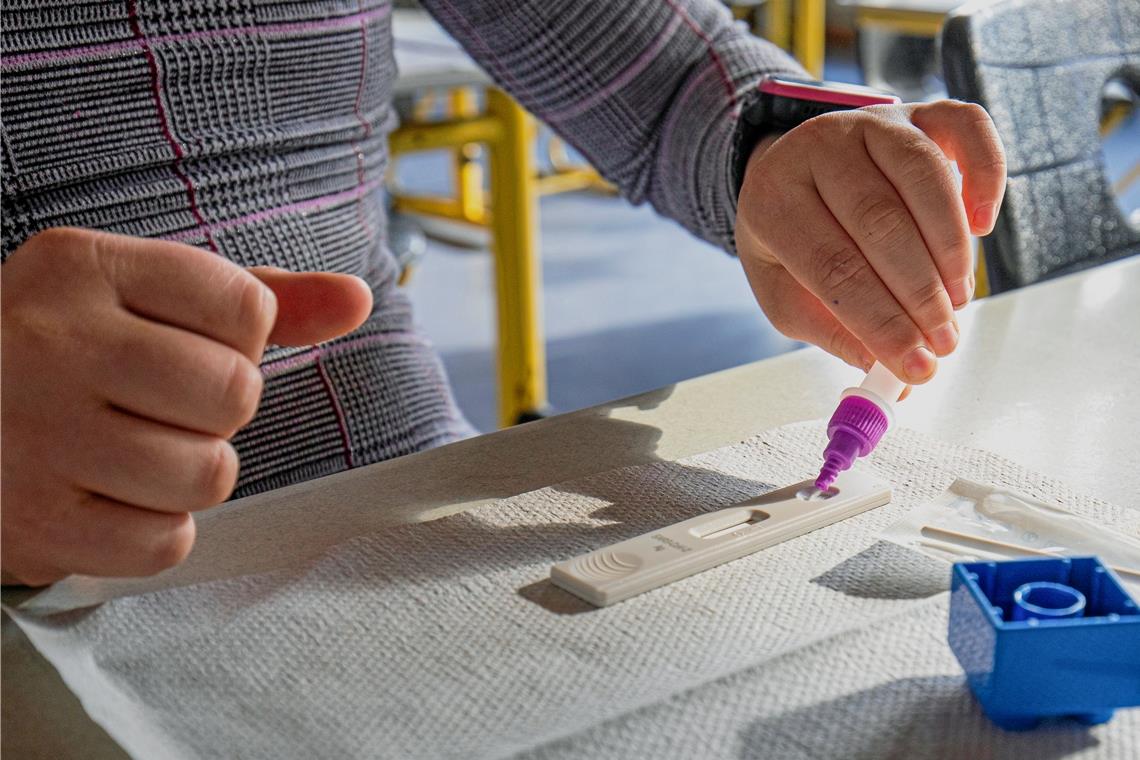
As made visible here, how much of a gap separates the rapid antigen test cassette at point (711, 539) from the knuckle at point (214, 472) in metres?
0.12

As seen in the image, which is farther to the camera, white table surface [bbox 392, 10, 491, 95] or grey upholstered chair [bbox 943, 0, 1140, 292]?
white table surface [bbox 392, 10, 491, 95]

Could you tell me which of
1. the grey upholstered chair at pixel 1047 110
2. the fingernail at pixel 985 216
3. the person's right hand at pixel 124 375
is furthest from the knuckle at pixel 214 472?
the grey upholstered chair at pixel 1047 110

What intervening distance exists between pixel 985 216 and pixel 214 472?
36 cm

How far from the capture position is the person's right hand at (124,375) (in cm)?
40

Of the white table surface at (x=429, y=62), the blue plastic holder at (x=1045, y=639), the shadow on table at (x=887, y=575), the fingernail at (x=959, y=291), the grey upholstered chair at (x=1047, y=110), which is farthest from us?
the white table surface at (x=429, y=62)

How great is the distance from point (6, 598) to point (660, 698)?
257mm

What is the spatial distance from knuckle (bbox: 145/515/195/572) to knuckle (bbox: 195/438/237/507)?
0.01 meters

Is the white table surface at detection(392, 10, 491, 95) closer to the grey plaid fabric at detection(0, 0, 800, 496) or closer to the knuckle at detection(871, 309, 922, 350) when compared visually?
the grey plaid fabric at detection(0, 0, 800, 496)

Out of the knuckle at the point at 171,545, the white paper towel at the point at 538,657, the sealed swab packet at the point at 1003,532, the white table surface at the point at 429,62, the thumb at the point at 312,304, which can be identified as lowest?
the white table surface at the point at 429,62

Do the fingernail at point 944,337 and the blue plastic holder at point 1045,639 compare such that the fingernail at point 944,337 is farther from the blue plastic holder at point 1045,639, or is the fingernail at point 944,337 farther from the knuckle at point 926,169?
the blue plastic holder at point 1045,639

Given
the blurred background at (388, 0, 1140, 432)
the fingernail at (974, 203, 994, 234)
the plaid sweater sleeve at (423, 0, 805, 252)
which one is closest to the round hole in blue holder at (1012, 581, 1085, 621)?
the fingernail at (974, 203, 994, 234)

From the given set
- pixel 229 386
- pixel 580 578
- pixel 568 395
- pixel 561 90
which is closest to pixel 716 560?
pixel 580 578

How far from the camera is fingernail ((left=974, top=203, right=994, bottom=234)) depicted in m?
0.56

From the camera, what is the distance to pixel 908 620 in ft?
1.37
